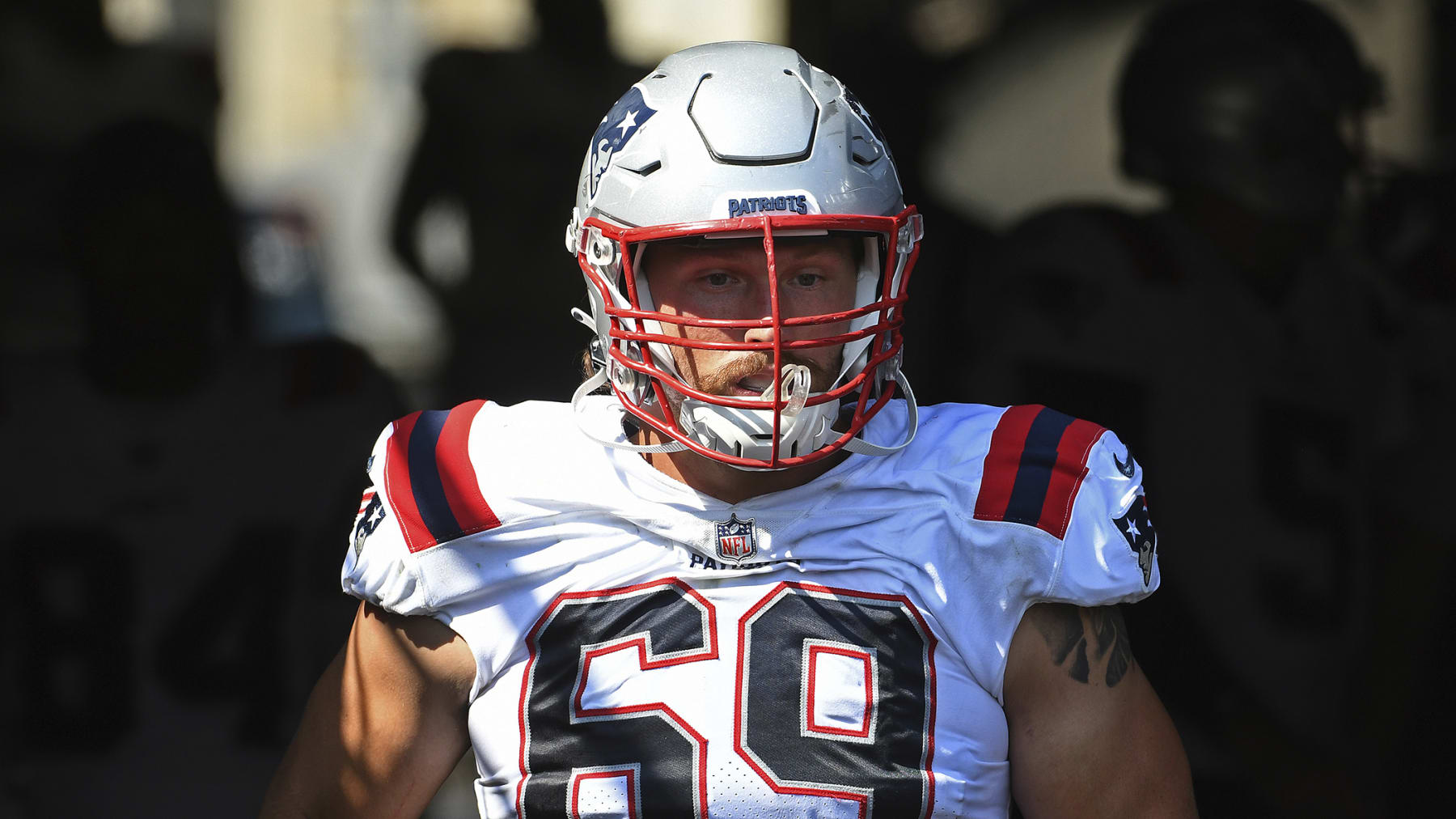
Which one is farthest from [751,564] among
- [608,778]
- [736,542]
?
[608,778]

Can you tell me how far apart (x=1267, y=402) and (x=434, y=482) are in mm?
2014

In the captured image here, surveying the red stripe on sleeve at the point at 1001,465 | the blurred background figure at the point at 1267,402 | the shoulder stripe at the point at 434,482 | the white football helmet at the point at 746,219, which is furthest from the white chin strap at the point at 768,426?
the blurred background figure at the point at 1267,402

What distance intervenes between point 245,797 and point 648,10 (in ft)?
6.51

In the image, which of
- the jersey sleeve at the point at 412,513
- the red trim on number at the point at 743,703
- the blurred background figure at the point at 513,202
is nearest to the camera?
the red trim on number at the point at 743,703

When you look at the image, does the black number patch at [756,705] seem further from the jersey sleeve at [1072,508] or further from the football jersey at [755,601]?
the jersey sleeve at [1072,508]

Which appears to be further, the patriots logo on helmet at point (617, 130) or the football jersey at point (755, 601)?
the patriots logo on helmet at point (617, 130)

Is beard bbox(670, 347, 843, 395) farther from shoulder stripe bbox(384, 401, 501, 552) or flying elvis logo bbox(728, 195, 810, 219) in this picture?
shoulder stripe bbox(384, 401, 501, 552)

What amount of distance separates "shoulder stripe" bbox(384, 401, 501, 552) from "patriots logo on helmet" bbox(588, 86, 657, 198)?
368mm

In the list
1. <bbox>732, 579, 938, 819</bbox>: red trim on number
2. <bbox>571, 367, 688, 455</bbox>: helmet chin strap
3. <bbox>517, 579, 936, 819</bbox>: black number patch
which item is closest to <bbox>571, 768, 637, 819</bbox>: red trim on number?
<bbox>517, 579, 936, 819</bbox>: black number patch

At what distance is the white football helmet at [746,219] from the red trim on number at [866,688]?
0.23 meters

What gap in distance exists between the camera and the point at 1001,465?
5.32 feet

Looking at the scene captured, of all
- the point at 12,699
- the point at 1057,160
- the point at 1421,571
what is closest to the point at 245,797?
the point at 12,699

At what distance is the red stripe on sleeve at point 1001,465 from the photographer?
62.8 inches

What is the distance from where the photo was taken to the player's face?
5.15 ft
